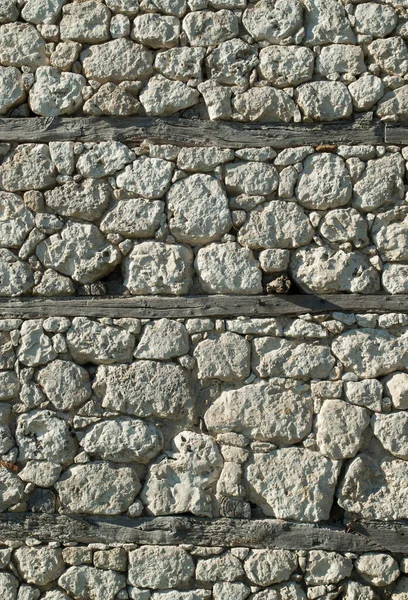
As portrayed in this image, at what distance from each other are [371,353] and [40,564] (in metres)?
2.16

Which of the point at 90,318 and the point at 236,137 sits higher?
the point at 236,137

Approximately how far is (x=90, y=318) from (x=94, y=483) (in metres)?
0.92

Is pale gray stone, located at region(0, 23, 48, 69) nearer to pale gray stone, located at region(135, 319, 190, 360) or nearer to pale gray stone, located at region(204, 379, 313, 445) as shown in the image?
pale gray stone, located at region(135, 319, 190, 360)

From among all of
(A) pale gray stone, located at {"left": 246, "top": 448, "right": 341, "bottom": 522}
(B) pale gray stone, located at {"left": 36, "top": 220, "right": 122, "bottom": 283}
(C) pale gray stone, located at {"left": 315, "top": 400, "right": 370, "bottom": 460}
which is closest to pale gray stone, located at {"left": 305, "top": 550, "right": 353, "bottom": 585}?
(A) pale gray stone, located at {"left": 246, "top": 448, "right": 341, "bottom": 522}

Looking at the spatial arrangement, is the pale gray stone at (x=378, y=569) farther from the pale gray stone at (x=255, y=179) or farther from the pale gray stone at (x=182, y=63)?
the pale gray stone at (x=182, y=63)

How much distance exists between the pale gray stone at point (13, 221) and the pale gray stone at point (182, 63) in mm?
1141

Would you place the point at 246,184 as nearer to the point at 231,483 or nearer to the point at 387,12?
the point at 387,12

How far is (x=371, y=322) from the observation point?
4180 millimetres

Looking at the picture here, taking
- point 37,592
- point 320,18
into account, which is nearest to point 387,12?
point 320,18

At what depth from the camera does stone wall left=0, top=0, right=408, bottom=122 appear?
4336 millimetres

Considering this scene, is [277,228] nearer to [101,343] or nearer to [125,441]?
[101,343]

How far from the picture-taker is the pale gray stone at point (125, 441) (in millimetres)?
4148

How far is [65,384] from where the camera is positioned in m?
4.21

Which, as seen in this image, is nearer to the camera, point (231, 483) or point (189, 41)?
point (231, 483)
